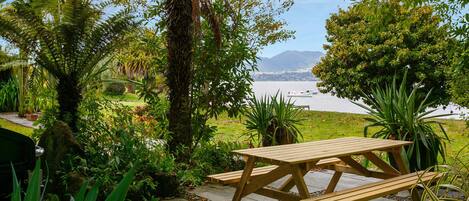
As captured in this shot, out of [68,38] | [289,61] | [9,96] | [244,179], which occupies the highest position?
[289,61]

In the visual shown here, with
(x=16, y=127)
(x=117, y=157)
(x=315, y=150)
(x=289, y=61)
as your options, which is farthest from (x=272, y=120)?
(x=289, y=61)

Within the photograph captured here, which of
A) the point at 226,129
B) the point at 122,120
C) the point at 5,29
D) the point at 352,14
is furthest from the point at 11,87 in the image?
the point at 352,14

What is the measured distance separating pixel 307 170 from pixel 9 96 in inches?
461

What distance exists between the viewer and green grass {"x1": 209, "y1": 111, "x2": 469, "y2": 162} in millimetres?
9616

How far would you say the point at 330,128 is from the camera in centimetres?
1171

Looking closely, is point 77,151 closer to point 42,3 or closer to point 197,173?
point 197,173

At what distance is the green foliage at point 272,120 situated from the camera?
5949 millimetres

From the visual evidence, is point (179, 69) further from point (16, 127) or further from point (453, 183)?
point (16, 127)

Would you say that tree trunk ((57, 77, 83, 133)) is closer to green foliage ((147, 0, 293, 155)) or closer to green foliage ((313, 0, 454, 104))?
green foliage ((147, 0, 293, 155))

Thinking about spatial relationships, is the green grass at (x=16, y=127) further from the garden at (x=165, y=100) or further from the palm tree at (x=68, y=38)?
the palm tree at (x=68, y=38)

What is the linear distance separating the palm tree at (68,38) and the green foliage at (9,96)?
7.70m

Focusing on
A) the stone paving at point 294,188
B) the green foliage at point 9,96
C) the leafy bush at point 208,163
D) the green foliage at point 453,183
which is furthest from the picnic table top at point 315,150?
the green foliage at point 9,96

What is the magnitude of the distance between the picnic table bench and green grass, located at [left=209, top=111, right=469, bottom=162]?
502cm

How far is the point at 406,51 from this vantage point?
12.6 m
